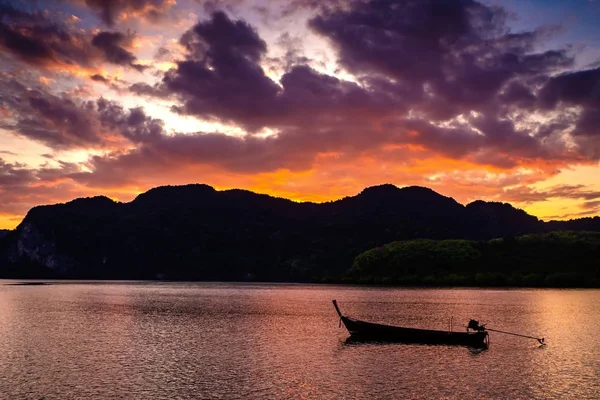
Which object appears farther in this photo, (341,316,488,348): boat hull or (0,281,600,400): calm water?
(341,316,488,348): boat hull

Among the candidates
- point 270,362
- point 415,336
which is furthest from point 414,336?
point 270,362

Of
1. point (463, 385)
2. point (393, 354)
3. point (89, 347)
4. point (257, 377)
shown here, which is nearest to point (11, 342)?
point (89, 347)

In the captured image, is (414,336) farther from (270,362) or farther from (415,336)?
(270,362)

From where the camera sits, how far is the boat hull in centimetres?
7006

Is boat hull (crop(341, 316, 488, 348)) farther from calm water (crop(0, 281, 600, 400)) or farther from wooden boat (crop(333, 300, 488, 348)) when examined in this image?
calm water (crop(0, 281, 600, 400))

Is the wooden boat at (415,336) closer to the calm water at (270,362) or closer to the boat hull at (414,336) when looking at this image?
the boat hull at (414,336)

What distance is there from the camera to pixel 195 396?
136 ft

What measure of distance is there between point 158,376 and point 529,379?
33692mm

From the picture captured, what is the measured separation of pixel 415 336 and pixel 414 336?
14cm

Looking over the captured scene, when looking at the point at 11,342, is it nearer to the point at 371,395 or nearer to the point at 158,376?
the point at 158,376

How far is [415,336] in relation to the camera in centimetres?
7169

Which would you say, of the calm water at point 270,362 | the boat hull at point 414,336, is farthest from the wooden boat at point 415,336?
the calm water at point 270,362

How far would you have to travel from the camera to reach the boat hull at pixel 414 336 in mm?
70062

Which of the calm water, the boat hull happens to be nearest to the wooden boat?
the boat hull
